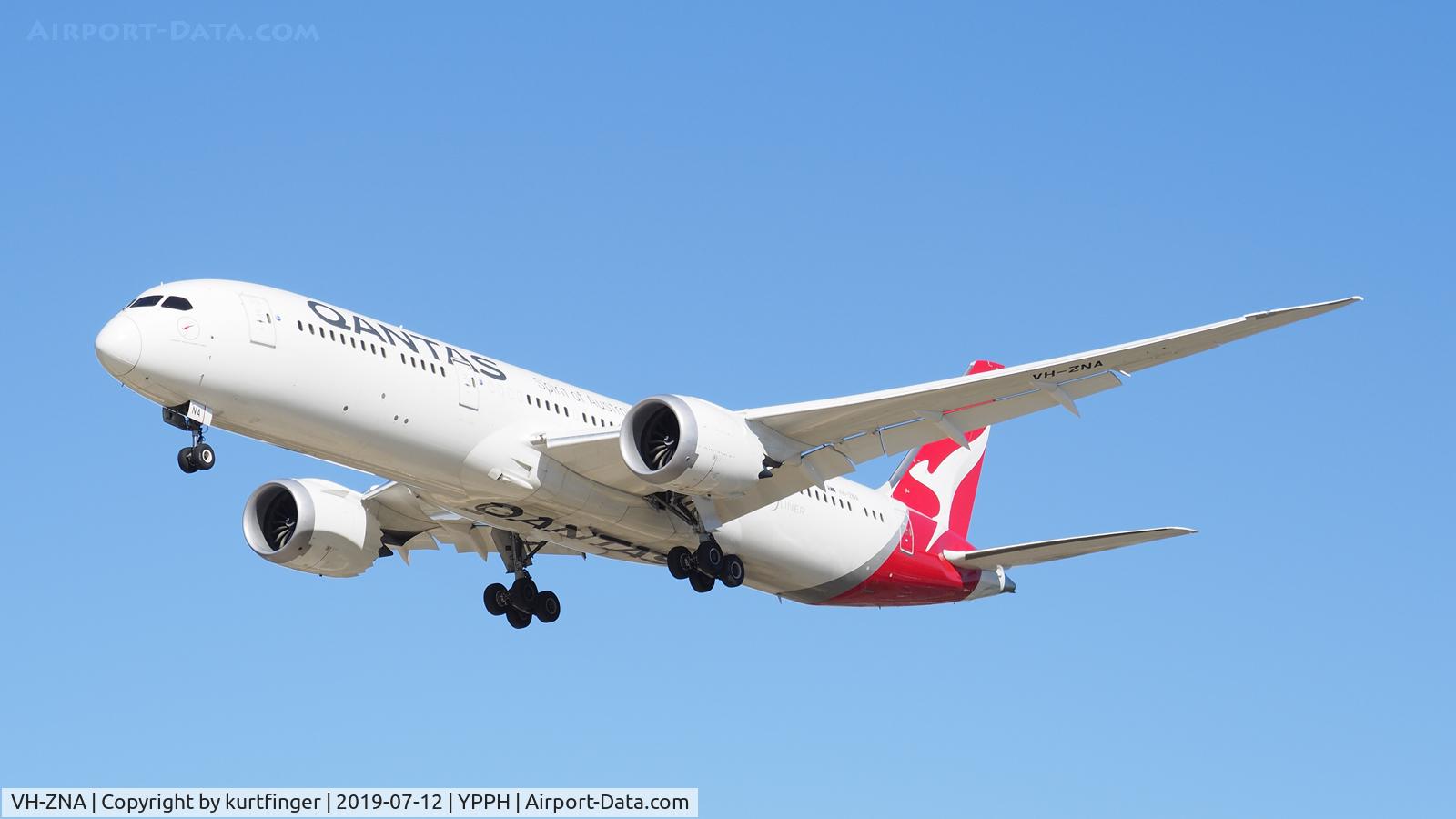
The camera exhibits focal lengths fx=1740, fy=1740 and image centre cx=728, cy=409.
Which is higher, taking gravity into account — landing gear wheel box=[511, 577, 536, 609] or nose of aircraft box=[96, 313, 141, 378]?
nose of aircraft box=[96, 313, 141, 378]

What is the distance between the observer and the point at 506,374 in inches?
1181

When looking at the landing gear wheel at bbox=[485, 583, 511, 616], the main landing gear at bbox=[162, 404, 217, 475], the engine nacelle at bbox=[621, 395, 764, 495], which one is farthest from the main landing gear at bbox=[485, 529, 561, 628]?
the main landing gear at bbox=[162, 404, 217, 475]

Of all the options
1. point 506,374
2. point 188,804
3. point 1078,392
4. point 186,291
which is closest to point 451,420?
point 506,374

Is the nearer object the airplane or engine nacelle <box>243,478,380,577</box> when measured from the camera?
the airplane

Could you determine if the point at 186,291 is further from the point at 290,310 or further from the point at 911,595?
the point at 911,595

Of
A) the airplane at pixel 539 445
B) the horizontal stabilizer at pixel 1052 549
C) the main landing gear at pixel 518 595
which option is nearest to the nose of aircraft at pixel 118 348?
the airplane at pixel 539 445

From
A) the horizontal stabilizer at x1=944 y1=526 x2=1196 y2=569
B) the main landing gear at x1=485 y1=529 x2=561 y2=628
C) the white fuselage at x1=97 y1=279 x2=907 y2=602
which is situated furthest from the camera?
the main landing gear at x1=485 y1=529 x2=561 y2=628

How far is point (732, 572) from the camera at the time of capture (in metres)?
31.7

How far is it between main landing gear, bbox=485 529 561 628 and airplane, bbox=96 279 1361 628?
0.04 m

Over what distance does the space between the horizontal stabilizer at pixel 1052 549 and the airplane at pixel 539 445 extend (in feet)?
0.20

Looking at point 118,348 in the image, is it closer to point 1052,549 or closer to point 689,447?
point 689,447

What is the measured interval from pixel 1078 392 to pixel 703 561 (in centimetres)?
736

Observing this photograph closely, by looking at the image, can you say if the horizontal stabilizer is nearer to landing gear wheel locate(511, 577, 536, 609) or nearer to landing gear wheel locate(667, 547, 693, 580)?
landing gear wheel locate(667, 547, 693, 580)

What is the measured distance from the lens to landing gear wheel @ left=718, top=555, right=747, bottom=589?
3161 cm
